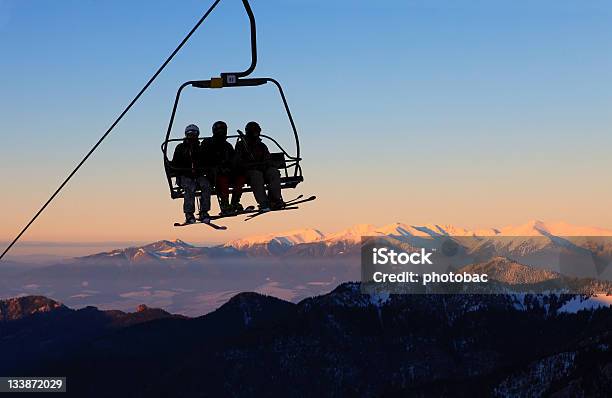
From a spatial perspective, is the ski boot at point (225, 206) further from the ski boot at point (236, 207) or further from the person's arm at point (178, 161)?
the person's arm at point (178, 161)

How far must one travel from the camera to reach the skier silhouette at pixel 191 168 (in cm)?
3381

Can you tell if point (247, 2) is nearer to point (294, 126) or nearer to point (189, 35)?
point (189, 35)

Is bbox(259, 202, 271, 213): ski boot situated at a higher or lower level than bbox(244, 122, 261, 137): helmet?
lower

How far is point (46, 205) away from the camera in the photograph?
24.4 m

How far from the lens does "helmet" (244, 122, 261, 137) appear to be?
115ft

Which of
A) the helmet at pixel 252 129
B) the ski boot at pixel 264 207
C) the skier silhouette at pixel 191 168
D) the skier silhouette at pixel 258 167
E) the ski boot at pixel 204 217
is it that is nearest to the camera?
the ski boot at pixel 204 217

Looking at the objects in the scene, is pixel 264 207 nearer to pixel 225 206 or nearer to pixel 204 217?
pixel 225 206

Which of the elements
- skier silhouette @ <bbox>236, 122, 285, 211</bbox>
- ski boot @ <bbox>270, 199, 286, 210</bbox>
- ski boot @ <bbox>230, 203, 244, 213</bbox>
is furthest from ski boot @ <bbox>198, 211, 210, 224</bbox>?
ski boot @ <bbox>270, 199, 286, 210</bbox>

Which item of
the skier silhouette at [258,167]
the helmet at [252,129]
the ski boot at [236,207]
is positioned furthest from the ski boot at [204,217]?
the helmet at [252,129]

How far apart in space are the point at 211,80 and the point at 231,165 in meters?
8.43

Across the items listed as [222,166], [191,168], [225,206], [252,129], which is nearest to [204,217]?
[225,206]

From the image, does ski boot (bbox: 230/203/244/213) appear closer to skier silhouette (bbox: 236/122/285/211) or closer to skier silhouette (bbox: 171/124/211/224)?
skier silhouette (bbox: 236/122/285/211)

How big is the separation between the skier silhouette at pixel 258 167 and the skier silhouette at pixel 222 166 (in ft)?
1.12

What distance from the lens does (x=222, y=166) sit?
113 ft
